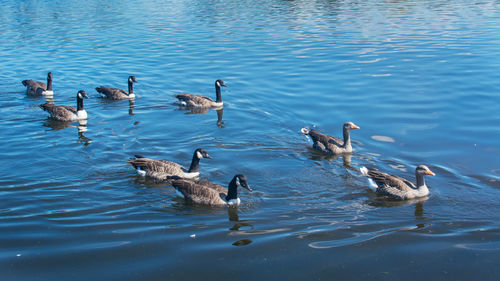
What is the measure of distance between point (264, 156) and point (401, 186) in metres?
4.69

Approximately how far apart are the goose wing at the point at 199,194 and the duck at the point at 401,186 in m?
3.94

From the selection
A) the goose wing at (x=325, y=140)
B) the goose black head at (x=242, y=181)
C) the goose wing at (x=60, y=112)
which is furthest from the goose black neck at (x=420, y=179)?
the goose wing at (x=60, y=112)

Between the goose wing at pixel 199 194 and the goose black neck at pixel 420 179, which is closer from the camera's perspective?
the goose wing at pixel 199 194

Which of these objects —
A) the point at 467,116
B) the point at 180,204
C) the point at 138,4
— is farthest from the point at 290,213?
the point at 138,4

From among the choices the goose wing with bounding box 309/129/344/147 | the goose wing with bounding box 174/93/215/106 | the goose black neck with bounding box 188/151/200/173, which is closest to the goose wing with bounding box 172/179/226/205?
the goose black neck with bounding box 188/151/200/173

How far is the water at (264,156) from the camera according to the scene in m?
9.52

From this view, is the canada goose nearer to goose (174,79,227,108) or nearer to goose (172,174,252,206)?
goose (174,79,227,108)

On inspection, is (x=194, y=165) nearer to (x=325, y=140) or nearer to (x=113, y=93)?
(x=325, y=140)

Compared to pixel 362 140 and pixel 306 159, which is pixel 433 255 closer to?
pixel 306 159

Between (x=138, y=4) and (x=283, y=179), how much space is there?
50.8 metres

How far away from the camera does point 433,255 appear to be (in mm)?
9609

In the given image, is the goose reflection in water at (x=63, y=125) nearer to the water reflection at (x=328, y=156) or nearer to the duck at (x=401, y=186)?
the water reflection at (x=328, y=156)

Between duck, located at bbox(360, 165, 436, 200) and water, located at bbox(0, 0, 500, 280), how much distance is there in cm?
26

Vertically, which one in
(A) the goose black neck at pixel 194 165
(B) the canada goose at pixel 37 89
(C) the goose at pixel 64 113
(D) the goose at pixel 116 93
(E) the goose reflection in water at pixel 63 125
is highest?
(B) the canada goose at pixel 37 89
